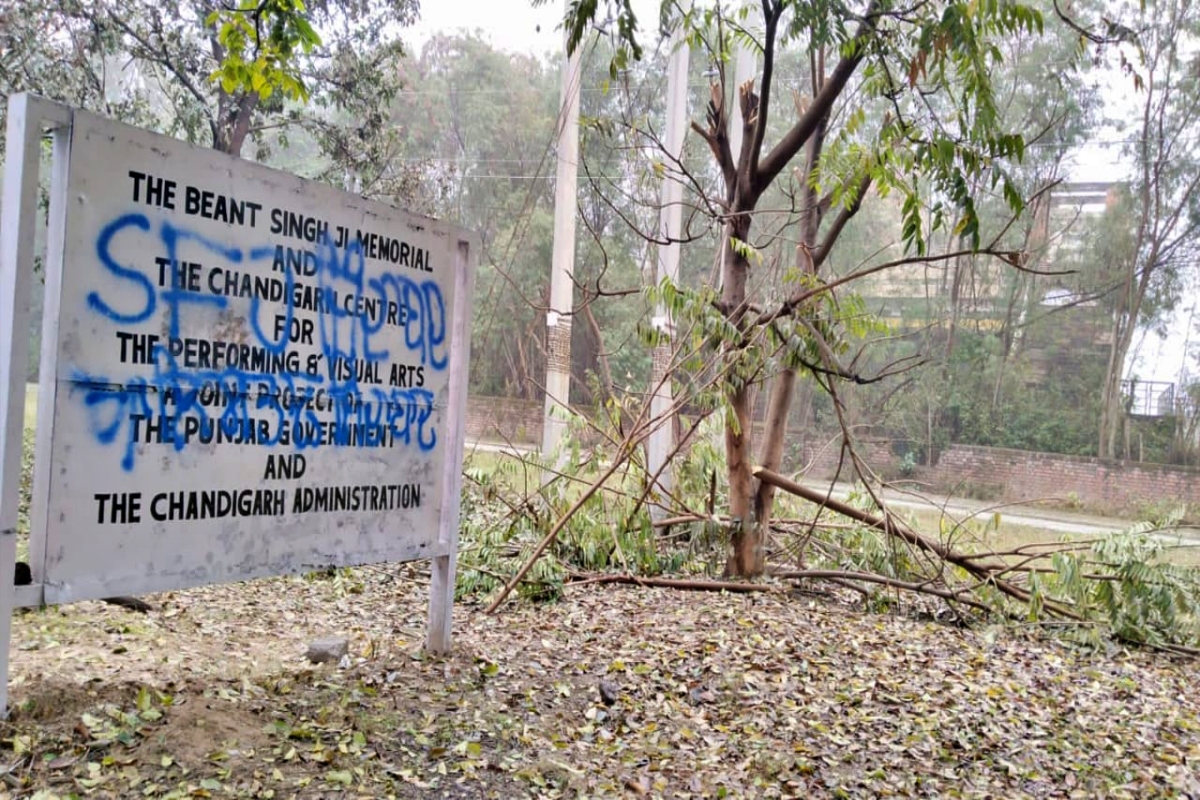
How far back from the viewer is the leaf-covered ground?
3.01 metres

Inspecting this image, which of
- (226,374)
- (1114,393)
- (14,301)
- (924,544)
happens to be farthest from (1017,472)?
(14,301)

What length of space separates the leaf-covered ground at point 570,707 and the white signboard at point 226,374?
52cm

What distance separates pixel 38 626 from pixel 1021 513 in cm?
1421

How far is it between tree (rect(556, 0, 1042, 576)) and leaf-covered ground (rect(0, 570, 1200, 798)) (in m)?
1.60

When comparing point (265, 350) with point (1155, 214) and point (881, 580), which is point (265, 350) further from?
point (1155, 214)

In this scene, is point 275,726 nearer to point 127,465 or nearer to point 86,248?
point 127,465

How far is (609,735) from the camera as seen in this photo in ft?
12.6

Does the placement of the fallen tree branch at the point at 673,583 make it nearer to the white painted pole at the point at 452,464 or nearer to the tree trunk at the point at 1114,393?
the white painted pole at the point at 452,464

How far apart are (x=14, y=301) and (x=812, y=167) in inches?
218

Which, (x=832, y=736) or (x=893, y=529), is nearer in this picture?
(x=832, y=736)

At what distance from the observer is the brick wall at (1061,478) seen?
1623 centimetres

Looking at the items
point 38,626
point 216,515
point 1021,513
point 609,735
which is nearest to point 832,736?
point 609,735

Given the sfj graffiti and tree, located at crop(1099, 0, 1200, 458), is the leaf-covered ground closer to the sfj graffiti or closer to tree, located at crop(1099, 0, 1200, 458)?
the sfj graffiti

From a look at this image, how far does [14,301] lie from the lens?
2701 millimetres
